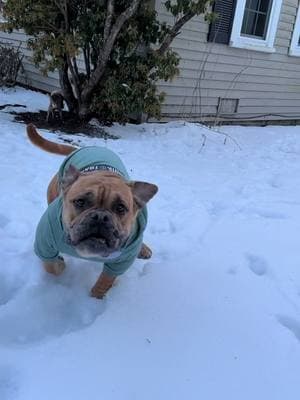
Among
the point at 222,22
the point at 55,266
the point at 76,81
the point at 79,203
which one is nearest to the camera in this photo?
the point at 79,203

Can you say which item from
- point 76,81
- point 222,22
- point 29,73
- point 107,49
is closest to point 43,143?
point 107,49

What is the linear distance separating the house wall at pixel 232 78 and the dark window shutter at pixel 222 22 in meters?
0.13

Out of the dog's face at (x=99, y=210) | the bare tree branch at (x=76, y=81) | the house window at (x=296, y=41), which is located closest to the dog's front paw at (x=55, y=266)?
the dog's face at (x=99, y=210)

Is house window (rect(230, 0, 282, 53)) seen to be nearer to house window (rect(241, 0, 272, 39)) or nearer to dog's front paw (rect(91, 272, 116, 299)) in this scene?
house window (rect(241, 0, 272, 39))

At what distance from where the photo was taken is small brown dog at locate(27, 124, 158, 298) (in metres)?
2.07

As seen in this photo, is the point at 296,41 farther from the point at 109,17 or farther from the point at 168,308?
the point at 168,308

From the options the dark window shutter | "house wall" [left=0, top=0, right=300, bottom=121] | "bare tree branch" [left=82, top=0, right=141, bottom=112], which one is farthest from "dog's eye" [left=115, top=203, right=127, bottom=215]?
the dark window shutter

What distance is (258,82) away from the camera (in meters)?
9.11

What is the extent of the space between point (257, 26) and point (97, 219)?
7.61 meters

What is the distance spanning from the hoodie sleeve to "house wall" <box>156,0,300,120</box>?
5125 millimetres

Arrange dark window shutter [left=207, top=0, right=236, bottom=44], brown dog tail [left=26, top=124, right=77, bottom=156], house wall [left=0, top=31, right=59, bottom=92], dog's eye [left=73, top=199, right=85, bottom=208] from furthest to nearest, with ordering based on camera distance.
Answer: house wall [left=0, top=31, right=59, bottom=92]
dark window shutter [left=207, top=0, right=236, bottom=44]
brown dog tail [left=26, top=124, right=77, bottom=156]
dog's eye [left=73, top=199, right=85, bottom=208]

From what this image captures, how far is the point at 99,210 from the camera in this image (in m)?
2.09

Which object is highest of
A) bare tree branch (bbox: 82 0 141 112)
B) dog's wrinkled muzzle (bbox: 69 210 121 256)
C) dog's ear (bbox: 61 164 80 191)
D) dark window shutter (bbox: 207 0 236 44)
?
dark window shutter (bbox: 207 0 236 44)

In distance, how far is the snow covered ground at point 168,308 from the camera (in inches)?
81.1
